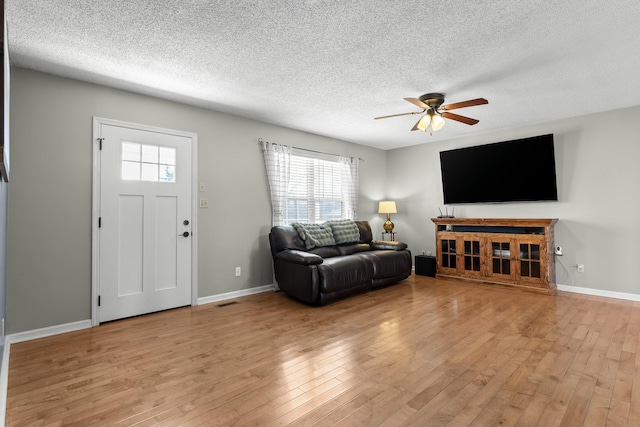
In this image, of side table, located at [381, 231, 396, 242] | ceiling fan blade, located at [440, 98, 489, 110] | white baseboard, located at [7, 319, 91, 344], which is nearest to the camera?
white baseboard, located at [7, 319, 91, 344]

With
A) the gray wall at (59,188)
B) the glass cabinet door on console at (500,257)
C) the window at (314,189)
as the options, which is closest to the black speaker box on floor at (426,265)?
the glass cabinet door on console at (500,257)

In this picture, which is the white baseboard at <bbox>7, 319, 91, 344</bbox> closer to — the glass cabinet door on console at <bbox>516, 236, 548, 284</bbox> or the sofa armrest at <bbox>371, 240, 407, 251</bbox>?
the sofa armrest at <bbox>371, 240, 407, 251</bbox>

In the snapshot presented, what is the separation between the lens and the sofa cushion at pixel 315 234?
451cm

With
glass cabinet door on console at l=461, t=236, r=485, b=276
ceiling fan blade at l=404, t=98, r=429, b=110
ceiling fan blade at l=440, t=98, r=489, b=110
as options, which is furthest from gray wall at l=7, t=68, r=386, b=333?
glass cabinet door on console at l=461, t=236, r=485, b=276

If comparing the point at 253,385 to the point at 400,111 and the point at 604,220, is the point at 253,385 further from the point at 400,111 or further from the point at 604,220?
the point at 604,220

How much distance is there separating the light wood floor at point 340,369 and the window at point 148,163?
1.53m

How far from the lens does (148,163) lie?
3.58 m

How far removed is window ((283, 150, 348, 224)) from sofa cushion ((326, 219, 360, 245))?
1.47 feet


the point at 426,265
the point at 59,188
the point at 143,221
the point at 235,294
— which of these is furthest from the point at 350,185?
the point at 59,188

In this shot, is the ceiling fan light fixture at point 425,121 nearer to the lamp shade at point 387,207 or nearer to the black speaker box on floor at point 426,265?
the lamp shade at point 387,207

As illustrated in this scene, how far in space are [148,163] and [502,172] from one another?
4.99m

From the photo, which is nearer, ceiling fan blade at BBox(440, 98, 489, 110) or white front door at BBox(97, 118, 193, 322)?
ceiling fan blade at BBox(440, 98, 489, 110)

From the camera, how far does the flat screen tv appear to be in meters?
4.66

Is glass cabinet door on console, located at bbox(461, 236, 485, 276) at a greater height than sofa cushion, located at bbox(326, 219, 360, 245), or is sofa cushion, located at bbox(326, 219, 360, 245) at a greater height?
sofa cushion, located at bbox(326, 219, 360, 245)
